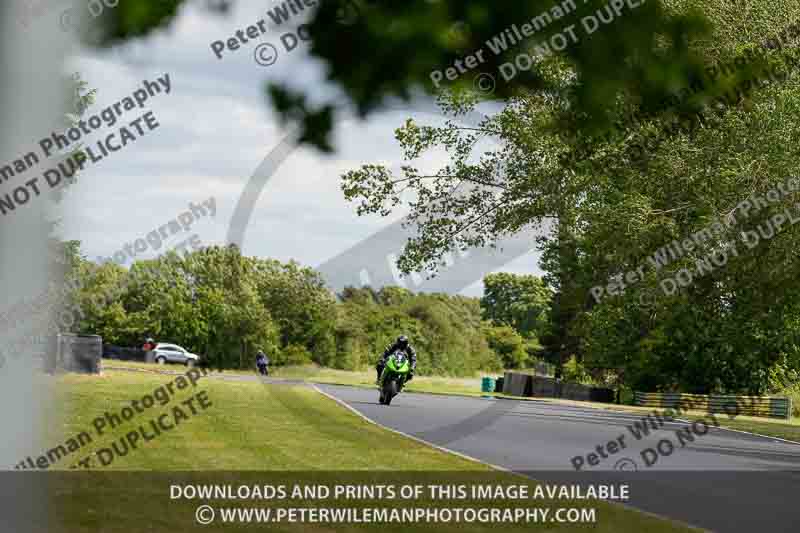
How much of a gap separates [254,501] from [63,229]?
5542mm

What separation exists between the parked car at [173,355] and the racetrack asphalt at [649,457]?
4327cm

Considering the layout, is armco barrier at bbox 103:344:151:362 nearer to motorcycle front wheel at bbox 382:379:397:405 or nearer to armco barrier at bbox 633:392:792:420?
armco barrier at bbox 633:392:792:420

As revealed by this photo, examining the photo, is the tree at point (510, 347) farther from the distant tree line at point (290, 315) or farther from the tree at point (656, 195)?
the tree at point (656, 195)

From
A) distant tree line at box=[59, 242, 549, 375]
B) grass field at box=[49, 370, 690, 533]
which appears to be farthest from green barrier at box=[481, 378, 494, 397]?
grass field at box=[49, 370, 690, 533]

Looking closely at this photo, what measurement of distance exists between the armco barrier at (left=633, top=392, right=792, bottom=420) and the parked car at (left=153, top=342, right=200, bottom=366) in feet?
110

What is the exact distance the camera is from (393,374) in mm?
28078

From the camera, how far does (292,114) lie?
204 inches

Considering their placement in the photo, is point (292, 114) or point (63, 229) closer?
point (292, 114)

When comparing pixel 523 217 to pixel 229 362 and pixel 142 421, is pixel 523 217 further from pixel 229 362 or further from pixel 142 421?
pixel 229 362

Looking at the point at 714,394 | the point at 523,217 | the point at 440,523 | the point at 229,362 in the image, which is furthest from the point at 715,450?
the point at 229,362

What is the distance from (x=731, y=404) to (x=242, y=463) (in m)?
31.1

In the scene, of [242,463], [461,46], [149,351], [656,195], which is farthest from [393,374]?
[149,351]

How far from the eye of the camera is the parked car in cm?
7075

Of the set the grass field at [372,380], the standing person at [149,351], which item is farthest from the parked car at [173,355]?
the grass field at [372,380]
